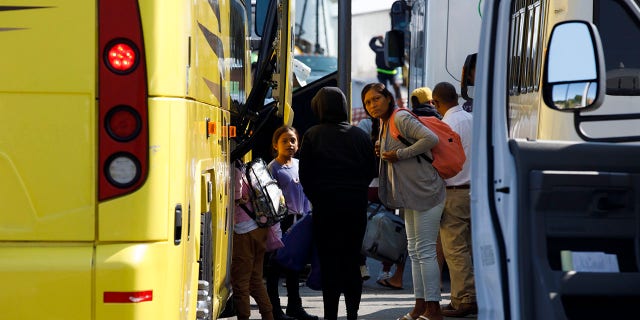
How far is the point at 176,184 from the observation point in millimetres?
4949

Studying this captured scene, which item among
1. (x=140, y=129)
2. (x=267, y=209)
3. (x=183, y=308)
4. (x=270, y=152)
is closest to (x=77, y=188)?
(x=140, y=129)

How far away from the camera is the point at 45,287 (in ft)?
15.5

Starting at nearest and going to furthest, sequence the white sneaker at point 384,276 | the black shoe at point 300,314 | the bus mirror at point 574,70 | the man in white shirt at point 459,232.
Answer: the bus mirror at point 574,70 → the black shoe at point 300,314 → the man in white shirt at point 459,232 → the white sneaker at point 384,276

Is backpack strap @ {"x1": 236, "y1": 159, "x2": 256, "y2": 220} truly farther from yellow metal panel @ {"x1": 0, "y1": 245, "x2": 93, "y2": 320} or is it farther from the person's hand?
yellow metal panel @ {"x1": 0, "y1": 245, "x2": 93, "y2": 320}

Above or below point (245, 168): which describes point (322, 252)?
below

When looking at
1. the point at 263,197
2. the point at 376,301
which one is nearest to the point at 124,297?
the point at 263,197

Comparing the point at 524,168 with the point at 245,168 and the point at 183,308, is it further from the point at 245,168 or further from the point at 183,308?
the point at 245,168

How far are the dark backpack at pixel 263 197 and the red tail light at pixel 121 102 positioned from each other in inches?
139

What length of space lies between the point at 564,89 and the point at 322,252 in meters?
4.76

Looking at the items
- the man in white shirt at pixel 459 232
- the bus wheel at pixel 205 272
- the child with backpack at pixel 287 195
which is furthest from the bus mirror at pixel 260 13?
the bus wheel at pixel 205 272

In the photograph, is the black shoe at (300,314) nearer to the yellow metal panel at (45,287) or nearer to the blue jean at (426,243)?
the blue jean at (426,243)

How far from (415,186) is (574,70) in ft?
14.9

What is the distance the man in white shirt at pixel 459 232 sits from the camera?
9641 millimetres

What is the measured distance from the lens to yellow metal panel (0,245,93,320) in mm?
4723
